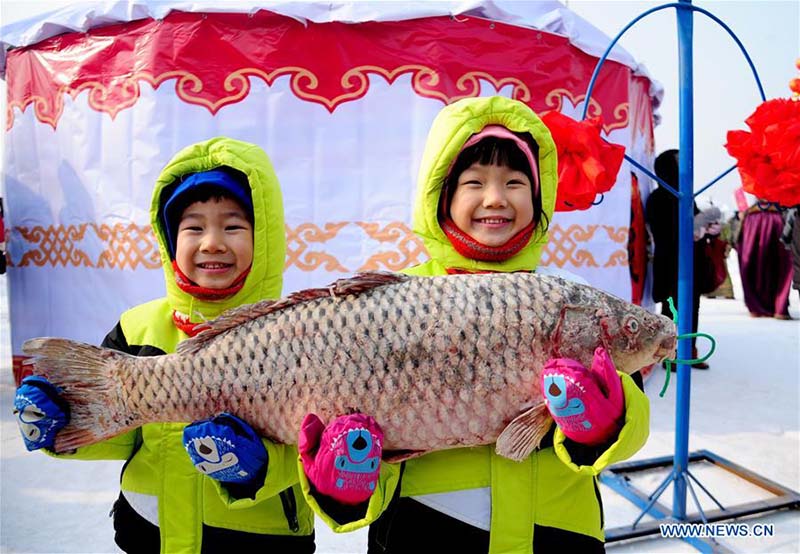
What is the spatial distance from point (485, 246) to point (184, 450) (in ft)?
3.27

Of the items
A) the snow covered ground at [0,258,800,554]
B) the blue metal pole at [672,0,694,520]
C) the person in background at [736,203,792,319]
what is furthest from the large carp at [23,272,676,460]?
the person in background at [736,203,792,319]

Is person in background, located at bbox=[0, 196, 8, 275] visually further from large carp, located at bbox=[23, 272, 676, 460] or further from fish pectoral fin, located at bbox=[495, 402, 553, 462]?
fish pectoral fin, located at bbox=[495, 402, 553, 462]

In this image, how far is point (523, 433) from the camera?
3.90 ft

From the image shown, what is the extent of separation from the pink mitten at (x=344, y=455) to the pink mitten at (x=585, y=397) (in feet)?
1.26

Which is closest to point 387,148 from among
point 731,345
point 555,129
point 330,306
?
point 555,129

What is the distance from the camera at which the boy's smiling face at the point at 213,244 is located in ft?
4.95

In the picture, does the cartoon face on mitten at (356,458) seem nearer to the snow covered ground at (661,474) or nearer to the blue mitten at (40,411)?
the blue mitten at (40,411)

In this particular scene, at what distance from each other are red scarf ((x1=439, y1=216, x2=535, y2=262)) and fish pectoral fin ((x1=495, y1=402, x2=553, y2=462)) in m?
0.46

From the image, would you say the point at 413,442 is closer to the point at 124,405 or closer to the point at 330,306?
the point at 330,306

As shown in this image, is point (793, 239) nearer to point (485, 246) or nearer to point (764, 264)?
point (764, 264)

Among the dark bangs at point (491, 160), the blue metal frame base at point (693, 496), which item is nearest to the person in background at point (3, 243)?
the dark bangs at point (491, 160)

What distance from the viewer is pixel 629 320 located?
1253mm

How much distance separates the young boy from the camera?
1465mm

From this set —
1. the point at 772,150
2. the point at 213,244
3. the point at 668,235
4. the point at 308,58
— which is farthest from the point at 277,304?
the point at 668,235
